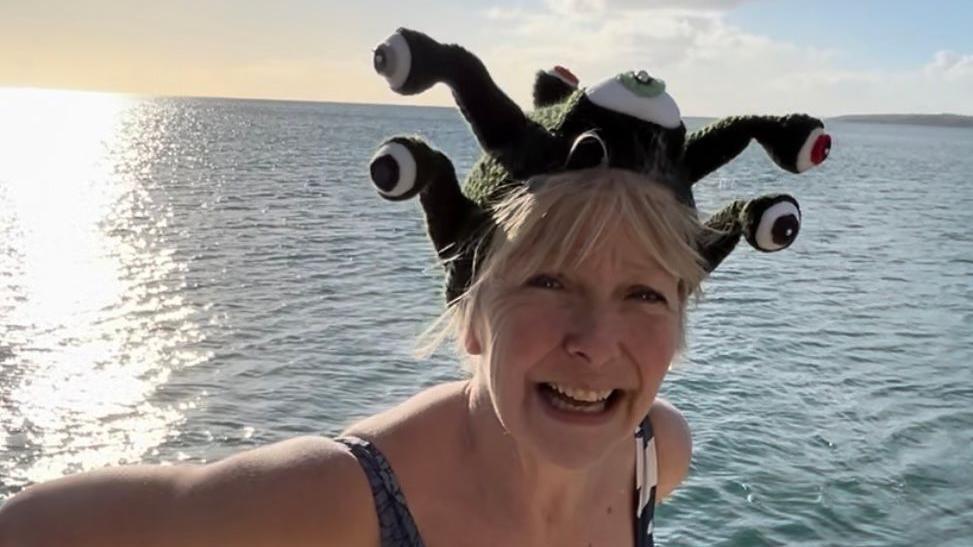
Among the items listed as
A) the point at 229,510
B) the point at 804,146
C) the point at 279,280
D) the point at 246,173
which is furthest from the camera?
the point at 246,173

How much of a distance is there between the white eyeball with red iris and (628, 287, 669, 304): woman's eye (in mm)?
431

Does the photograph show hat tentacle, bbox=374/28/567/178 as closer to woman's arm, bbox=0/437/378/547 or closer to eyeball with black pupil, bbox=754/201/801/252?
eyeball with black pupil, bbox=754/201/801/252

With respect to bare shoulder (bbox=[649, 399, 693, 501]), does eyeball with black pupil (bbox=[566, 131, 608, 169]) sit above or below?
above

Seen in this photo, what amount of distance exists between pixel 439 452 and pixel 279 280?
50.2 feet

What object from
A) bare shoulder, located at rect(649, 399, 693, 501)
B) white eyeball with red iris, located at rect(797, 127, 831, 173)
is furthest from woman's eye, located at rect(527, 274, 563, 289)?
bare shoulder, located at rect(649, 399, 693, 501)

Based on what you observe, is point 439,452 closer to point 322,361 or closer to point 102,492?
point 102,492

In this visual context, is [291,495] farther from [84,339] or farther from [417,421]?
[84,339]

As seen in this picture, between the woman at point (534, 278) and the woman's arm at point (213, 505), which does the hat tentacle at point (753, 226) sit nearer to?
the woman at point (534, 278)

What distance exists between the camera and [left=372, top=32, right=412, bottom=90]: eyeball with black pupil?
2.13 m

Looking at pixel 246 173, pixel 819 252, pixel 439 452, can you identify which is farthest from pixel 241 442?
pixel 246 173

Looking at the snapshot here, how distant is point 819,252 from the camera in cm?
2269

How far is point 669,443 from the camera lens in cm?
302

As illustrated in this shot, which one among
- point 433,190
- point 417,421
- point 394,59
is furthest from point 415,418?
point 394,59

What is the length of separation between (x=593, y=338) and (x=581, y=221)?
9.2 inches
